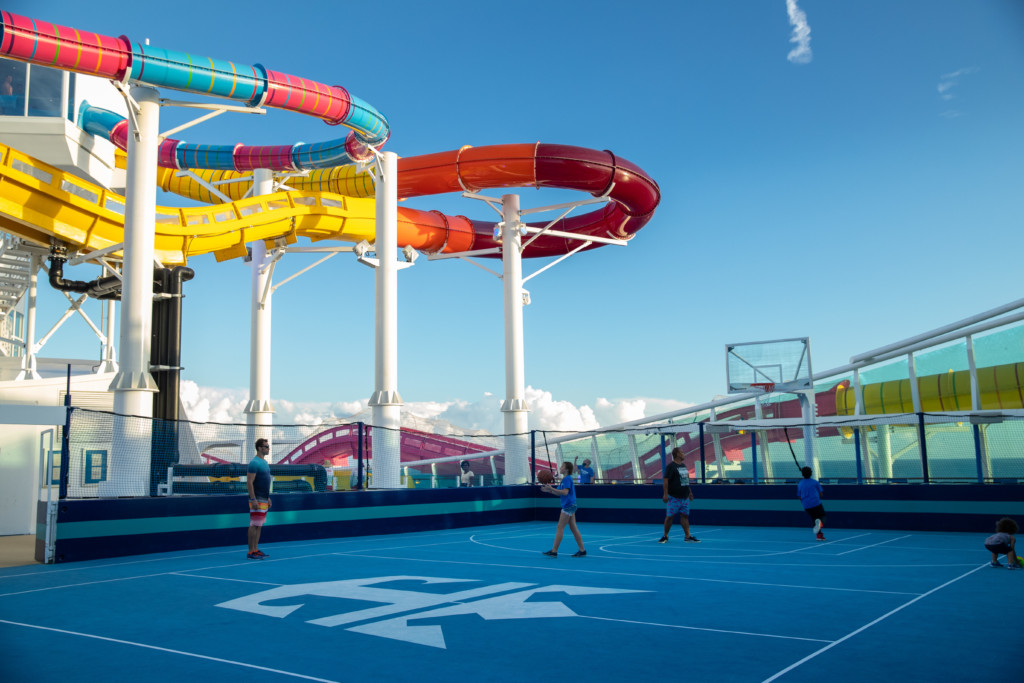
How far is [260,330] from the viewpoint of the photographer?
2477 cm

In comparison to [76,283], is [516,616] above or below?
below

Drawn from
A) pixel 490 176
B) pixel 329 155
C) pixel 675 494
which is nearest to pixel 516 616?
pixel 675 494

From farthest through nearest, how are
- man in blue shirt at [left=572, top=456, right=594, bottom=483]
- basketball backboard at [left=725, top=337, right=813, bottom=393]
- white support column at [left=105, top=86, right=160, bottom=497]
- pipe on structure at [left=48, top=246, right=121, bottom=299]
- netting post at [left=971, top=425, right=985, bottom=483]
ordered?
basketball backboard at [left=725, top=337, right=813, bottom=393]
man in blue shirt at [left=572, top=456, right=594, bottom=483]
pipe on structure at [left=48, top=246, right=121, bottom=299]
netting post at [left=971, top=425, right=985, bottom=483]
white support column at [left=105, top=86, right=160, bottom=497]

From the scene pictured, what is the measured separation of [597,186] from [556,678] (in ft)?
61.5

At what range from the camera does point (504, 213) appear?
25.2m

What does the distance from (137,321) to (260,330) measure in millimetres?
8360

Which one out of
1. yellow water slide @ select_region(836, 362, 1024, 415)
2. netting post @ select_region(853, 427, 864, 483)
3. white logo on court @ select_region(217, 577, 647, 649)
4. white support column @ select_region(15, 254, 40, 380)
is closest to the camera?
white logo on court @ select_region(217, 577, 647, 649)

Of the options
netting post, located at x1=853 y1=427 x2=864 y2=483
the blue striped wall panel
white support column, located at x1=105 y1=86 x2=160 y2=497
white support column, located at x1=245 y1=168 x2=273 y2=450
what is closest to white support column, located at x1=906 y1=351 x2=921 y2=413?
netting post, located at x1=853 y1=427 x2=864 y2=483

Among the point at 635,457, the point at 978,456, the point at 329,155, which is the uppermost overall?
the point at 329,155

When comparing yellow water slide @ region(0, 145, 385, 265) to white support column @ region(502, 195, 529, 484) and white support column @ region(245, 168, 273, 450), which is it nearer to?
white support column @ region(245, 168, 273, 450)

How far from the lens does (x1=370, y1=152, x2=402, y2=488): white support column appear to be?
20016 millimetres

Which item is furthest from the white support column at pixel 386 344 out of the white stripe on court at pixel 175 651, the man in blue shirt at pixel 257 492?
the white stripe on court at pixel 175 651

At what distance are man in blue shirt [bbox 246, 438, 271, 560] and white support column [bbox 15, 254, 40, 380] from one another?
1657 cm

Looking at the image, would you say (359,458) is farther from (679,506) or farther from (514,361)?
(679,506)
